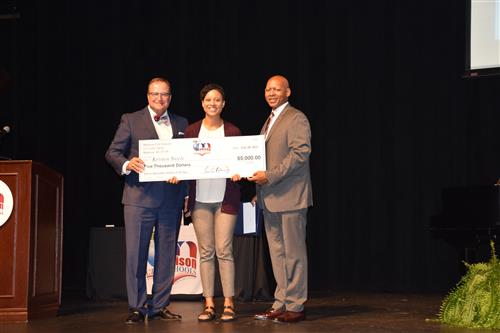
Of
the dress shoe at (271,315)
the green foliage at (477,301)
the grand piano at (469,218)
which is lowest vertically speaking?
the dress shoe at (271,315)

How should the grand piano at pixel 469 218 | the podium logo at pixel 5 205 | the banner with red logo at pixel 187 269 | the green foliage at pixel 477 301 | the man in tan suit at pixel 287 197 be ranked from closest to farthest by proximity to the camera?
the green foliage at pixel 477 301 → the man in tan suit at pixel 287 197 → the podium logo at pixel 5 205 → the grand piano at pixel 469 218 → the banner with red logo at pixel 187 269

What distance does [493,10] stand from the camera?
629 centimetres

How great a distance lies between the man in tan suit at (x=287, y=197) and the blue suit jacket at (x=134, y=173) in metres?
0.54

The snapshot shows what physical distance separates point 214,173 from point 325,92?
3013 mm

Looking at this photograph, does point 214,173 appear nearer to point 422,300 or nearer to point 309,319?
point 309,319

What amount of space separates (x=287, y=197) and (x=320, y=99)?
3.00 metres

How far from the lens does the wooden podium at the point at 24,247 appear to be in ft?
15.6

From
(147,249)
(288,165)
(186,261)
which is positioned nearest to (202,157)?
(288,165)

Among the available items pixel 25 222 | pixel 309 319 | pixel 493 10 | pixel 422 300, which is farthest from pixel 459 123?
pixel 25 222

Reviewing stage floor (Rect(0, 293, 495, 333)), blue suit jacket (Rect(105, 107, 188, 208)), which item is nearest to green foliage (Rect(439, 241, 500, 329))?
stage floor (Rect(0, 293, 495, 333))

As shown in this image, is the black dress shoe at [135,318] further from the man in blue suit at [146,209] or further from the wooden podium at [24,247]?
the wooden podium at [24,247]

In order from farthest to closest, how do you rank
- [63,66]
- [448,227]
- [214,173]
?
[63,66] → [448,227] → [214,173]

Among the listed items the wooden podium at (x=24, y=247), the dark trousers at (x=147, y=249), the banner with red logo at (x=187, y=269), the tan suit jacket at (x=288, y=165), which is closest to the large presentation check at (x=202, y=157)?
the tan suit jacket at (x=288, y=165)

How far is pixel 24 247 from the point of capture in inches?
189
